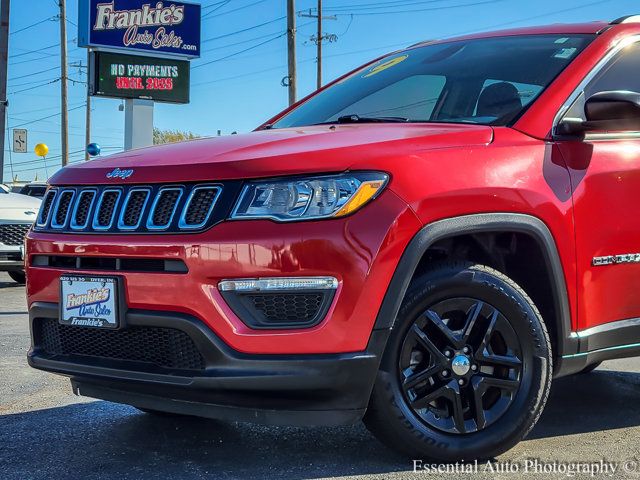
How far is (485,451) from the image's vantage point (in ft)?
11.1

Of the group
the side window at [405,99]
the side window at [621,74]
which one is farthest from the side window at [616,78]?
the side window at [405,99]

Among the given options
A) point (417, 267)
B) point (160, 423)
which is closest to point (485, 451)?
point (417, 267)

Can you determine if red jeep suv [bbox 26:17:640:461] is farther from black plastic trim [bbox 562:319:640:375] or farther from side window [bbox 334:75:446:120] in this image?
side window [bbox 334:75:446:120]

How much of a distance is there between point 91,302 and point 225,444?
0.94m

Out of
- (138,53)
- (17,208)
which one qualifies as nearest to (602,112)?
(17,208)

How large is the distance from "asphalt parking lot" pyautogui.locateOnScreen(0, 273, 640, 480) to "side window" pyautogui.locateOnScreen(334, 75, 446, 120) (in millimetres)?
1529

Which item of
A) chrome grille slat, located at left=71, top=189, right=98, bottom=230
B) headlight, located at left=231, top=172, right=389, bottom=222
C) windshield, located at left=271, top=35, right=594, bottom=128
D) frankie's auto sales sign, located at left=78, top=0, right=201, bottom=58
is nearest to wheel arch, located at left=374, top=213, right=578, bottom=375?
headlight, located at left=231, top=172, right=389, bottom=222

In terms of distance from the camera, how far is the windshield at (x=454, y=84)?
3918 millimetres

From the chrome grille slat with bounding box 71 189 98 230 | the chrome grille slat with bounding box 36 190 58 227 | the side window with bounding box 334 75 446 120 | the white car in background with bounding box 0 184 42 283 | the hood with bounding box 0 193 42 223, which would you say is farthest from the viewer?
the hood with bounding box 0 193 42 223

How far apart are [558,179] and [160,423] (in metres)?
2.17

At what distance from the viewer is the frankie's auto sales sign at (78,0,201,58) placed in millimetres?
22547

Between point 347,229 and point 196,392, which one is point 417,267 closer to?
point 347,229

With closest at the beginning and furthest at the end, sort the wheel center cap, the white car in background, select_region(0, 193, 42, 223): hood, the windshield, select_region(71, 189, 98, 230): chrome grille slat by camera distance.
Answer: the wheel center cap, select_region(71, 189, 98, 230): chrome grille slat, the windshield, the white car in background, select_region(0, 193, 42, 223): hood

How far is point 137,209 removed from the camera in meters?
3.27
